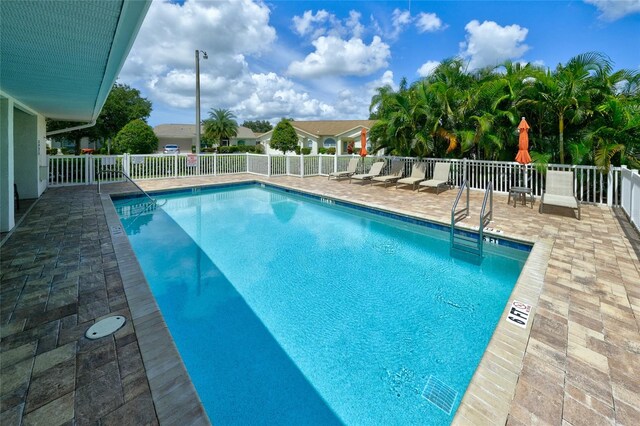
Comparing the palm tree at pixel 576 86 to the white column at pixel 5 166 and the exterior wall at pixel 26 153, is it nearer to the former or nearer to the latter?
the white column at pixel 5 166

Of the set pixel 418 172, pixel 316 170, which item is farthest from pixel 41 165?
pixel 418 172

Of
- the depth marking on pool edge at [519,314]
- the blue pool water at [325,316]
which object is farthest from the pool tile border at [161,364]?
the depth marking on pool edge at [519,314]

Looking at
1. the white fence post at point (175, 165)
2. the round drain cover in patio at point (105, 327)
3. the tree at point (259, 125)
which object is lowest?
the round drain cover in patio at point (105, 327)

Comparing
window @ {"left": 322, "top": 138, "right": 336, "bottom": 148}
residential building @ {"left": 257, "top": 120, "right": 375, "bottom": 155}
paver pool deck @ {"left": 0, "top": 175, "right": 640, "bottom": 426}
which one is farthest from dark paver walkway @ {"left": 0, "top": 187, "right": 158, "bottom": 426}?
window @ {"left": 322, "top": 138, "right": 336, "bottom": 148}

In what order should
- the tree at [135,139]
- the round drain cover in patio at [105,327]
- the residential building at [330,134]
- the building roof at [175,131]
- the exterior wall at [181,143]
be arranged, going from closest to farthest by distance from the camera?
the round drain cover in patio at [105,327] < the tree at [135,139] < the residential building at [330,134] < the building roof at [175,131] < the exterior wall at [181,143]

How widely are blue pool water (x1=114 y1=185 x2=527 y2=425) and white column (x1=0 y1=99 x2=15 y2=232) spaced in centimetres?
204

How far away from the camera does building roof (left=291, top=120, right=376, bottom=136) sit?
35.2m

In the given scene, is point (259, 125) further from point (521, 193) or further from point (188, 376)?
point (188, 376)

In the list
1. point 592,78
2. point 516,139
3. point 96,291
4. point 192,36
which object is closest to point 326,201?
point 516,139

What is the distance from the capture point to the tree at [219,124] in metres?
35.5

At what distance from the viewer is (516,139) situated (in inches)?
370

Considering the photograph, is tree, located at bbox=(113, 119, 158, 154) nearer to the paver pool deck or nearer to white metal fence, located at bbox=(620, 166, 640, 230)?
the paver pool deck

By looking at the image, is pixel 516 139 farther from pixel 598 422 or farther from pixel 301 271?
pixel 598 422

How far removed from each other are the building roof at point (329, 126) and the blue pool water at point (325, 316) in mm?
29259
